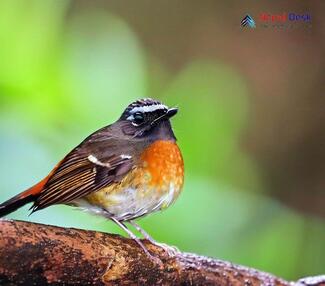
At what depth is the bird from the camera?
2684mm

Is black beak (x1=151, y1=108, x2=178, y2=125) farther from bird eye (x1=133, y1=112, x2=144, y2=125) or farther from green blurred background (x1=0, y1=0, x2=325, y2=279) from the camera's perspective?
green blurred background (x1=0, y1=0, x2=325, y2=279)

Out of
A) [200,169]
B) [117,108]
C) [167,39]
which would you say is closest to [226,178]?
[200,169]

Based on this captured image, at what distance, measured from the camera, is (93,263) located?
7.38ft

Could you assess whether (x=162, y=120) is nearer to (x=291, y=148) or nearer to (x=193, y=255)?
(x=193, y=255)

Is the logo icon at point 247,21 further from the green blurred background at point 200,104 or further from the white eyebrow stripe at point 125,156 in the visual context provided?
the white eyebrow stripe at point 125,156

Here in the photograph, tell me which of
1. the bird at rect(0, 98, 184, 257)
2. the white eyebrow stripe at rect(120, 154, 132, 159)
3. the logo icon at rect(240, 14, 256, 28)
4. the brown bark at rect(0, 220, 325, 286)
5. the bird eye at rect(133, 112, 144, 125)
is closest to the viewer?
the brown bark at rect(0, 220, 325, 286)

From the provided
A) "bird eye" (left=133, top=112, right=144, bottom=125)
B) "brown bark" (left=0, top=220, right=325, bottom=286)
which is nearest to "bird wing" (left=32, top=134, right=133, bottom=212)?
"bird eye" (left=133, top=112, right=144, bottom=125)

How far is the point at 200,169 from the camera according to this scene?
3186 mm

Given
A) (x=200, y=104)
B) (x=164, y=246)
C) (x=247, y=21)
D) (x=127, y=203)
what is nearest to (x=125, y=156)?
(x=127, y=203)

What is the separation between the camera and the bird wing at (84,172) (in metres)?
2.64

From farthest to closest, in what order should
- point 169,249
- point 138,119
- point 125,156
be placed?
point 138,119 → point 125,156 → point 169,249

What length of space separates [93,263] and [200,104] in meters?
1.52

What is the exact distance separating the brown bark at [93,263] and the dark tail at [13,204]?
0.38 meters
